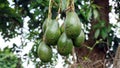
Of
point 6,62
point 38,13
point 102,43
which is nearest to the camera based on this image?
point 6,62

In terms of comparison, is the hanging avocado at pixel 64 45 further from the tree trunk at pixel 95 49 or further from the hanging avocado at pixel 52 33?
the tree trunk at pixel 95 49

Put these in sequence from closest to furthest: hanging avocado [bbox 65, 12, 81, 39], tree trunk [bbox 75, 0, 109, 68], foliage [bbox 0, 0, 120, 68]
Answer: hanging avocado [bbox 65, 12, 81, 39], foliage [bbox 0, 0, 120, 68], tree trunk [bbox 75, 0, 109, 68]

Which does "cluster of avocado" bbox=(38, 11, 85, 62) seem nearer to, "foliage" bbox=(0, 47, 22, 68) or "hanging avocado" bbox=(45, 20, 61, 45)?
"hanging avocado" bbox=(45, 20, 61, 45)

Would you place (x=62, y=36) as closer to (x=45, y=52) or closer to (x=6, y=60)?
(x=45, y=52)

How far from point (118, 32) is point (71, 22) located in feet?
8.48

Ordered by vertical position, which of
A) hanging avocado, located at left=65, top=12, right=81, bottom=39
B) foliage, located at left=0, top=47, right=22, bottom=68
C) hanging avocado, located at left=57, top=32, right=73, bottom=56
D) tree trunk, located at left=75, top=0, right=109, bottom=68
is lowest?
hanging avocado, located at left=57, top=32, right=73, bottom=56

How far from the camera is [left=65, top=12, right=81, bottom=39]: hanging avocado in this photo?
108cm

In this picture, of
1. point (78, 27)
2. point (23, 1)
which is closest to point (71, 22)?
point (78, 27)

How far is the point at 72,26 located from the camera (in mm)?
1090

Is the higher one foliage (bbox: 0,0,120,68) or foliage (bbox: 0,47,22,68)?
foliage (bbox: 0,0,120,68)

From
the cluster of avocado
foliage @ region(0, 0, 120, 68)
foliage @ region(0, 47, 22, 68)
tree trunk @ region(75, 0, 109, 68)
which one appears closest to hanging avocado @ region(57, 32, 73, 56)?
the cluster of avocado

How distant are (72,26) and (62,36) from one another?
4 centimetres

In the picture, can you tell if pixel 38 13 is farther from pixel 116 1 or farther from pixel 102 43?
pixel 116 1

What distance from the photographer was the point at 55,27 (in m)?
1.11
